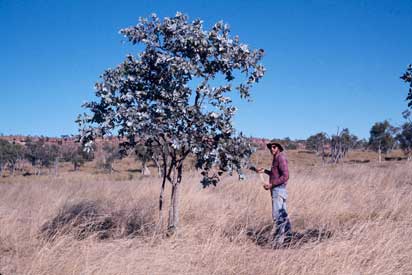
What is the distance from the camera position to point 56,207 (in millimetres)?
8445

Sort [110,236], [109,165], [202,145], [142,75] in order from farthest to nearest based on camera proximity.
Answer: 1. [109,165]
2. [110,236]
3. [142,75]
4. [202,145]

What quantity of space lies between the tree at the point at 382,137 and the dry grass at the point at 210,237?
4307cm

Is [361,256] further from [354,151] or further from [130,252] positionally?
[354,151]

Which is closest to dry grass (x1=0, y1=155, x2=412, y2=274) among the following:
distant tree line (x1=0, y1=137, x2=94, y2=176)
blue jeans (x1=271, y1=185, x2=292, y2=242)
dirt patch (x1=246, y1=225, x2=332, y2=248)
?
dirt patch (x1=246, y1=225, x2=332, y2=248)

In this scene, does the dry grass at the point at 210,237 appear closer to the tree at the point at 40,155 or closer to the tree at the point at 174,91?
the tree at the point at 174,91

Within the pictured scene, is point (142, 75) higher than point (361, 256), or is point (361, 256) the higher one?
point (142, 75)

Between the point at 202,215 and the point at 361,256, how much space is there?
3.65 metres

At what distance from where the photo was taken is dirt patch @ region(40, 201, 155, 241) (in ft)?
20.5

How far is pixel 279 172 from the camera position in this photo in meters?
6.80

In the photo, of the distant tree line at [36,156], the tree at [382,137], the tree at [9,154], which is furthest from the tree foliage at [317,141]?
the tree at [9,154]

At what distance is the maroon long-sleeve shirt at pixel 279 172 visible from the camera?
667 centimetres

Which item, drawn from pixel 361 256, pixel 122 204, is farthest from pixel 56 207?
pixel 361 256

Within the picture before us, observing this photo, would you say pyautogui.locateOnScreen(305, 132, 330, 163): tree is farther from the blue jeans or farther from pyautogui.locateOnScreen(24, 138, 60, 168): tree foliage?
the blue jeans

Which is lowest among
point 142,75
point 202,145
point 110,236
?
point 110,236
